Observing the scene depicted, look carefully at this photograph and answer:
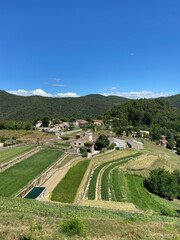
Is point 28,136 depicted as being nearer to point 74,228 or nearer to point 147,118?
point 74,228

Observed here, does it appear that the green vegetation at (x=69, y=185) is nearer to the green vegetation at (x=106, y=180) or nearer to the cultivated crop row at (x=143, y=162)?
the green vegetation at (x=106, y=180)

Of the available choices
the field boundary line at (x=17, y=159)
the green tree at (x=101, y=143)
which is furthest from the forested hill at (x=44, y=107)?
the green tree at (x=101, y=143)

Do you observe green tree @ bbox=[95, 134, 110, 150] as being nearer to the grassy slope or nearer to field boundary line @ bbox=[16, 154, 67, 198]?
field boundary line @ bbox=[16, 154, 67, 198]

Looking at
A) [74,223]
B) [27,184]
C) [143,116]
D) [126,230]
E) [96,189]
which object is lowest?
[96,189]

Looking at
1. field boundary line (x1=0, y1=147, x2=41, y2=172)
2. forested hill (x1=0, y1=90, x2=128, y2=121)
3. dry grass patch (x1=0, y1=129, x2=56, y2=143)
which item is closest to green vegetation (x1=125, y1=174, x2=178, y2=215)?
field boundary line (x1=0, y1=147, x2=41, y2=172)

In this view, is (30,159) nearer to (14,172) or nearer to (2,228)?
(14,172)

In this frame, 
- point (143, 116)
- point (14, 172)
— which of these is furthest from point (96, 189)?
point (143, 116)
